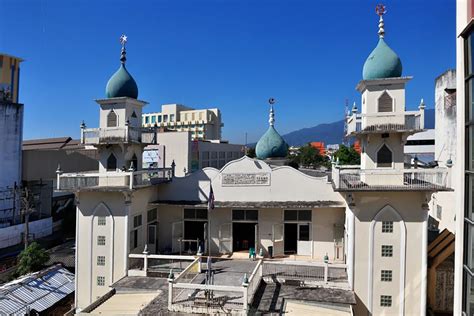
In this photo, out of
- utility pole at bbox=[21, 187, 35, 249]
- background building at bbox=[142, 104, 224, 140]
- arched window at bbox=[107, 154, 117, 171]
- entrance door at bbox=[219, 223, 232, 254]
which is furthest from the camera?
background building at bbox=[142, 104, 224, 140]

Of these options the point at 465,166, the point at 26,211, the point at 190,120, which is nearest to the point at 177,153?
the point at 26,211

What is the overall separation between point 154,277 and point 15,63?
99.9 ft

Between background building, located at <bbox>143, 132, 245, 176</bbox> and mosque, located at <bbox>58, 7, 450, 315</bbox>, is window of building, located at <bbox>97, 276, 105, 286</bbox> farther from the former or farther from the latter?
background building, located at <bbox>143, 132, 245, 176</bbox>

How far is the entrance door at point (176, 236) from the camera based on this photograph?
1945 cm

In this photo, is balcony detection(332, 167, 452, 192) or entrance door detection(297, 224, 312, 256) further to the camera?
entrance door detection(297, 224, 312, 256)

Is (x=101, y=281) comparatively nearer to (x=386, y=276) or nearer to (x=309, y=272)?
(x=309, y=272)

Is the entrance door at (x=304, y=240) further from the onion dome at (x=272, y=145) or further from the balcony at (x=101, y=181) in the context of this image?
the balcony at (x=101, y=181)

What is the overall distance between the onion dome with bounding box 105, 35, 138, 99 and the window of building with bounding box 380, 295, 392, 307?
15.4 metres

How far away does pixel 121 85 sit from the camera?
727 inches

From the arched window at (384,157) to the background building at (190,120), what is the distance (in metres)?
78.6

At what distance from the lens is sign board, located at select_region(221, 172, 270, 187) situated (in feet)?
61.0

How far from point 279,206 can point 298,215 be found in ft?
4.95

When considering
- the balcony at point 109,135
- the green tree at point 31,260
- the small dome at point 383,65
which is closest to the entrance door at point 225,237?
the balcony at point 109,135

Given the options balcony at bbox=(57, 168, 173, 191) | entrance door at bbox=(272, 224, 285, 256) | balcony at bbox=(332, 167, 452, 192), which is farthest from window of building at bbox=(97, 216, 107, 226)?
balcony at bbox=(332, 167, 452, 192)
